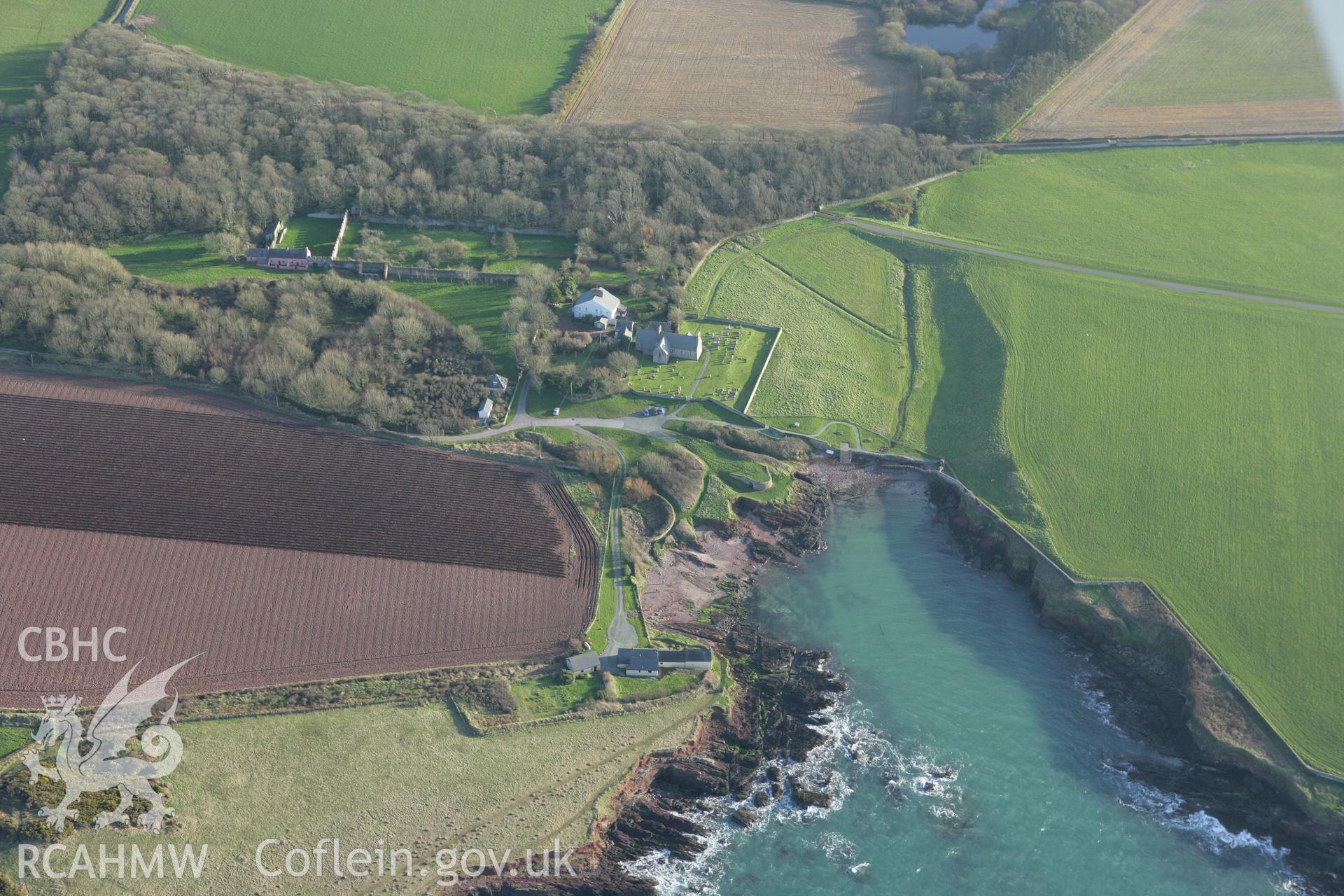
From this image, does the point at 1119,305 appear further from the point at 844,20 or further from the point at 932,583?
the point at 844,20

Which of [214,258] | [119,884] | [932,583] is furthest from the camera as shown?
[214,258]

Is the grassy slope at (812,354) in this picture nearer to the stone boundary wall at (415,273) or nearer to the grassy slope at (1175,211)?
the grassy slope at (1175,211)

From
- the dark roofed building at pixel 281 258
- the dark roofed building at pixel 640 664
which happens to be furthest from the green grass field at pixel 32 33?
the dark roofed building at pixel 640 664

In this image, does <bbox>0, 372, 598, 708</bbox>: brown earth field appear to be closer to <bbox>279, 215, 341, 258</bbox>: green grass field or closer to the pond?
<bbox>279, 215, 341, 258</bbox>: green grass field

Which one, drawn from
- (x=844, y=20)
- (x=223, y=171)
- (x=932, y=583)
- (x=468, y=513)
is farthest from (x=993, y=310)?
(x=223, y=171)

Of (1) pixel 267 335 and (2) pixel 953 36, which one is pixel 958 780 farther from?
(2) pixel 953 36
